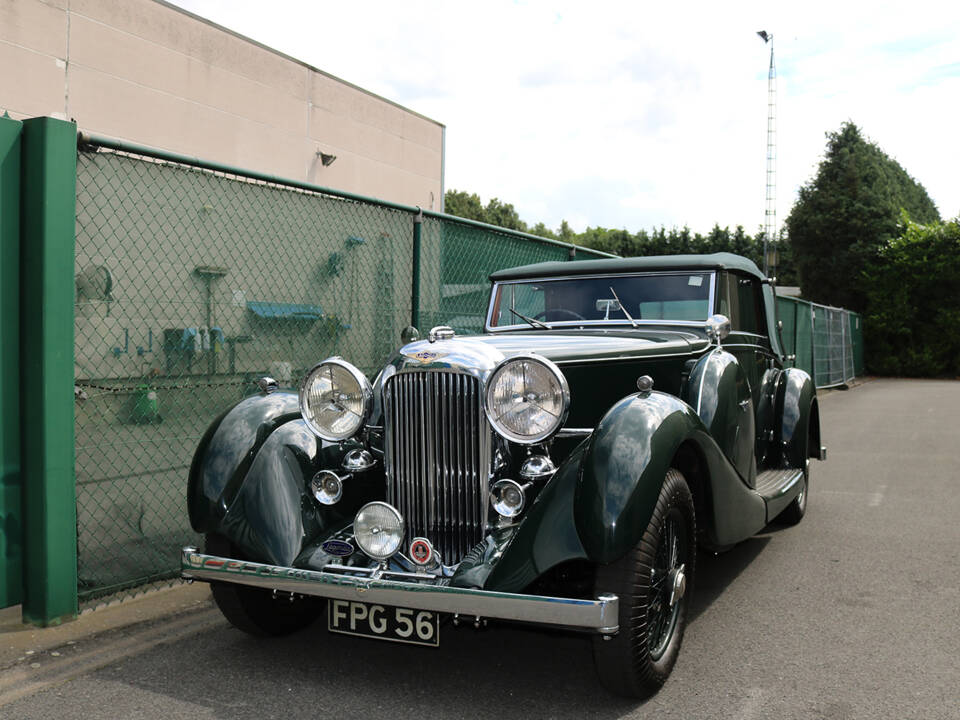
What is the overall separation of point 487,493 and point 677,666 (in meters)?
1.02

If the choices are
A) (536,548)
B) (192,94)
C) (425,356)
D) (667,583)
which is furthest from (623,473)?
(192,94)

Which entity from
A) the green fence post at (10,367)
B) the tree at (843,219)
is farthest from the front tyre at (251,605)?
the tree at (843,219)

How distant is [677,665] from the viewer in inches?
123

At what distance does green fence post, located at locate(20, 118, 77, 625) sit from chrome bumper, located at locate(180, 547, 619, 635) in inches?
33.8

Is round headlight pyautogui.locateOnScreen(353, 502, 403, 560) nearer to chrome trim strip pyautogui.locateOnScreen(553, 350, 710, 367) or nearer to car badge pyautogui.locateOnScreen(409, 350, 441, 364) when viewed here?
car badge pyautogui.locateOnScreen(409, 350, 441, 364)

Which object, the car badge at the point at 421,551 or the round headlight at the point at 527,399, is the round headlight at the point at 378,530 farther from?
the round headlight at the point at 527,399

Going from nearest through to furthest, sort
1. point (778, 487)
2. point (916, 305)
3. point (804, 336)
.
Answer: point (778, 487)
point (804, 336)
point (916, 305)

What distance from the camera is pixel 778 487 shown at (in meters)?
4.27

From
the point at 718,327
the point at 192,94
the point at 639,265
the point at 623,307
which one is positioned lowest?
the point at 718,327

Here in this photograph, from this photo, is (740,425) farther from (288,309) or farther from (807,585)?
(288,309)

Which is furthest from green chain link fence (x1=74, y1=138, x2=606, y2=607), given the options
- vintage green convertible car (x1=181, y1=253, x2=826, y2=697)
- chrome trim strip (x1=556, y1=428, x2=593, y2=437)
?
chrome trim strip (x1=556, y1=428, x2=593, y2=437)

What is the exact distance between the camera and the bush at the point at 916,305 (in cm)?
2395

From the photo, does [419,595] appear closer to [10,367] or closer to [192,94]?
[10,367]

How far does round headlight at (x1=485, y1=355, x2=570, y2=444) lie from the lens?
2836mm
